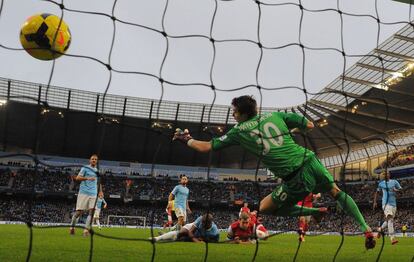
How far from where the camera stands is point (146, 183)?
40500mm

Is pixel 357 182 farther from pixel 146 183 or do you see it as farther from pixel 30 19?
pixel 30 19

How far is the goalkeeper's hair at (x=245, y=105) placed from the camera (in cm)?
479

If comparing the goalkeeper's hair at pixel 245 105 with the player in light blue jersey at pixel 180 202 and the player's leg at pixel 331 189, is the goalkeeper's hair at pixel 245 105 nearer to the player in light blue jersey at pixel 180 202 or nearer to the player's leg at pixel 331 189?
the player's leg at pixel 331 189

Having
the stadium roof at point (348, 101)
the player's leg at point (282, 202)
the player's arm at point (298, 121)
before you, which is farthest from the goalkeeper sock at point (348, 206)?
the stadium roof at point (348, 101)

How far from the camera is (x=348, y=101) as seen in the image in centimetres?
3066

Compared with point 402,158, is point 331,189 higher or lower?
lower

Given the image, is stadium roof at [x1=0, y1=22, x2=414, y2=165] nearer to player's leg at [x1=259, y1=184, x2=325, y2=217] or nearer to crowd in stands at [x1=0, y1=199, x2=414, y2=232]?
crowd in stands at [x1=0, y1=199, x2=414, y2=232]

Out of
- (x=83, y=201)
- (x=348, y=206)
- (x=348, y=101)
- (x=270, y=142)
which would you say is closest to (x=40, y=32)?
(x=270, y=142)

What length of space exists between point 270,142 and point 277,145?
8 cm

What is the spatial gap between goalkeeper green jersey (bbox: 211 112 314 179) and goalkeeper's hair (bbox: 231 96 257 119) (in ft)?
0.32

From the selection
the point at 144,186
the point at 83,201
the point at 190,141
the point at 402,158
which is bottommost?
the point at 144,186

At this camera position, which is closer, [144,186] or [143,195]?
[143,195]

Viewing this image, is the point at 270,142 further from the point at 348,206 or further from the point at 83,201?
the point at 83,201

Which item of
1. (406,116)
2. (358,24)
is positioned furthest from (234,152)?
(358,24)
